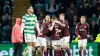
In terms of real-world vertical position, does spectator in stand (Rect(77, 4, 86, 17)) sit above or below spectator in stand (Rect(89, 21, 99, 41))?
above

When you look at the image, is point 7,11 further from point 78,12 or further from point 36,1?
point 78,12

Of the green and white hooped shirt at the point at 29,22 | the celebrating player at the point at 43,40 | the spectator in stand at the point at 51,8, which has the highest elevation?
the spectator in stand at the point at 51,8

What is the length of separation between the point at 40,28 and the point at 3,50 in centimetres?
158

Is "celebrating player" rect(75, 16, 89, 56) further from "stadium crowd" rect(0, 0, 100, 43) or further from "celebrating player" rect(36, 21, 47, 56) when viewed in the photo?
"stadium crowd" rect(0, 0, 100, 43)

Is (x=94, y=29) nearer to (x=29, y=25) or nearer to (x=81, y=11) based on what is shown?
(x=81, y=11)

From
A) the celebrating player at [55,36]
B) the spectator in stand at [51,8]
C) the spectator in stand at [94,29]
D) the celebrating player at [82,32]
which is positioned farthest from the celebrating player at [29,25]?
the spectator in stand at [51,8]

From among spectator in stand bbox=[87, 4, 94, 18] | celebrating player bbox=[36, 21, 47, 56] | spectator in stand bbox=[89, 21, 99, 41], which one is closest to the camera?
celebrating player bbox=[36, 21, 47, 56]

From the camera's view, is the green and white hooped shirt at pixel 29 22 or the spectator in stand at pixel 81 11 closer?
the green and white hooped shirt at pixel 29 22

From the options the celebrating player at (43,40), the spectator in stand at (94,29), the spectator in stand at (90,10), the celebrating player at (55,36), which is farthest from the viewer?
the spectator in stand at (90,10)

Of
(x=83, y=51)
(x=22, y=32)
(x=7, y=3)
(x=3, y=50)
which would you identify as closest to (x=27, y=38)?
(x=22, y=32)

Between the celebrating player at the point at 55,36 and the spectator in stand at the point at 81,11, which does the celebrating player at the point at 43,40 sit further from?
the spectator in stand at the point at 81,11

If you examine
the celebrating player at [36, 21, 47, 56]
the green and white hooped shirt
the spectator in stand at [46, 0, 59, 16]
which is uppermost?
the spectator in stand at [46, 0, 59, 16]

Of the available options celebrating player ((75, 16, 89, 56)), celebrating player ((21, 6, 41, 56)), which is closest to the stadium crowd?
celebrating player ((75, 16, 89, 56))

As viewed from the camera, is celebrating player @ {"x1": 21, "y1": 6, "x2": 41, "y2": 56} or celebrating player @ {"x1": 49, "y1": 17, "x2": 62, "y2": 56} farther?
celebrating player @ {"x1": 49, "y1": 17, "x2": 62, "y2": 56}
